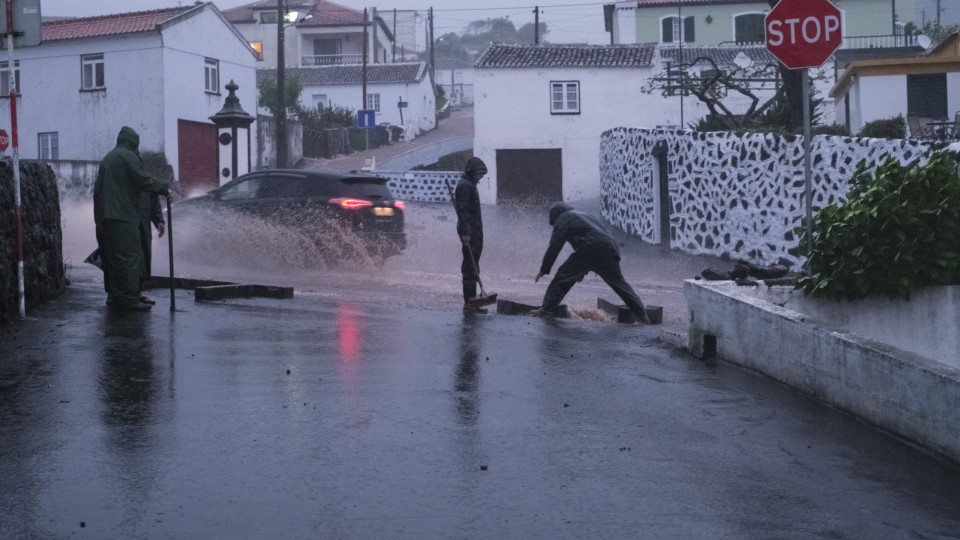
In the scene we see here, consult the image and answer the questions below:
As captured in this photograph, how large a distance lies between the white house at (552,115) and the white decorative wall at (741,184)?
1443 centimetres

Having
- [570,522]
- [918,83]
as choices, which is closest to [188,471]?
[570,522]

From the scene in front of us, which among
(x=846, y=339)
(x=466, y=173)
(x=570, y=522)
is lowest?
(x=570, y=522)

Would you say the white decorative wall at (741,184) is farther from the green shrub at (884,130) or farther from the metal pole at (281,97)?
the metal pole at (281,97)

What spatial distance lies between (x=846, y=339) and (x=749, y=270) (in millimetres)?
3642

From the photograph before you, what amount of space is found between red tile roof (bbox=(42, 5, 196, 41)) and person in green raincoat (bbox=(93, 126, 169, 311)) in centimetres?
2888

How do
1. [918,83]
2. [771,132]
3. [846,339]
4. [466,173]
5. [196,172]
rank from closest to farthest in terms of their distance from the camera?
[846,339], [466,173], [771,132], [918,83], [196,172]

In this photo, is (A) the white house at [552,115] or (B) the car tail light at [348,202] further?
(A) the white house at [552,115]

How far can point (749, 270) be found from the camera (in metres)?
10.9

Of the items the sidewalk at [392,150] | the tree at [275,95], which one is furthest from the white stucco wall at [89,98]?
the tree at [275,95]

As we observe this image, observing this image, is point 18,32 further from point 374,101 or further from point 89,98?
point 374,101

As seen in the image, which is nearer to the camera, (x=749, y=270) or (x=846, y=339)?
(x=846, y=339)

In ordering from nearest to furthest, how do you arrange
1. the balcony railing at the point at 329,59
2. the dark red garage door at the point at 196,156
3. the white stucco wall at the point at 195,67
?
the white stucco wall at the point at 195,67, the dark red garage door at the point at 196,156, the balcony railing at the point at 329,59

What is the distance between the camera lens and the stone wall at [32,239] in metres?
10.5

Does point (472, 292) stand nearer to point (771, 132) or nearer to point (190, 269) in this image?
point (190, 269)
